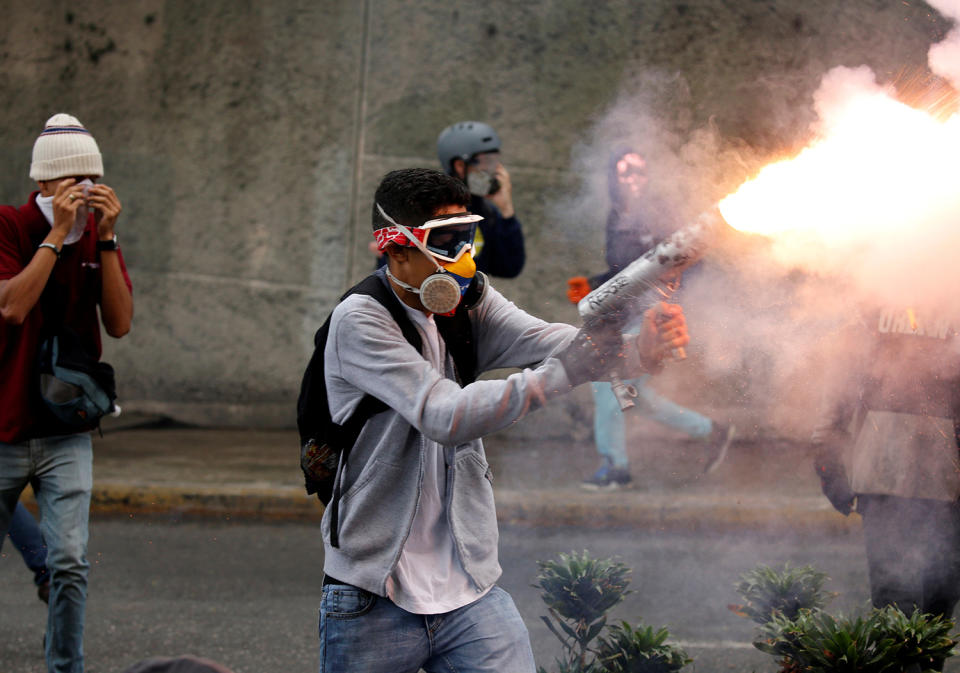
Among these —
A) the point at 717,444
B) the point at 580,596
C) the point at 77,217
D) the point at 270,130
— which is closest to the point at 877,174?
the point at 580,596

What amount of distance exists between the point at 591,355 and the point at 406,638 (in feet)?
2.69

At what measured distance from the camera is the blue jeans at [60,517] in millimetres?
4109

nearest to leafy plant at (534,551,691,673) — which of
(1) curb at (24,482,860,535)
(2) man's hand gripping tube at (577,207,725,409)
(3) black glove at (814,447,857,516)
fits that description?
(3) black glove at (814,447,857,516)

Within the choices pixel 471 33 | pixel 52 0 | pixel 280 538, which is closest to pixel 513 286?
pixel 471 33

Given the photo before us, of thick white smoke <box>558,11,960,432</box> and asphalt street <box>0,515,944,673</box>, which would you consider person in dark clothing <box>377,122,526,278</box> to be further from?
asphalt street <box>0,515,944,673</box>

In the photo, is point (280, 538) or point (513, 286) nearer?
point (280, 538)

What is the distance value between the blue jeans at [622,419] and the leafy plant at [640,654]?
372 cm

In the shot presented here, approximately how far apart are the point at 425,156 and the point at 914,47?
18.5 ft

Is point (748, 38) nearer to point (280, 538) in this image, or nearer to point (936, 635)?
point (280, 538)

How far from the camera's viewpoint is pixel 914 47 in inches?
170

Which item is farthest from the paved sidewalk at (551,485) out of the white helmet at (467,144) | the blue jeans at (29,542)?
the blue jeans at (29,542)

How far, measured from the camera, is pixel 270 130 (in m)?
9.75

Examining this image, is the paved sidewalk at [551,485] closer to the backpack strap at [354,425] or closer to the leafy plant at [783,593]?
the leafy plant at [783,593]

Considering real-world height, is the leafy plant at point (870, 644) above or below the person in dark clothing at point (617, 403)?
below
